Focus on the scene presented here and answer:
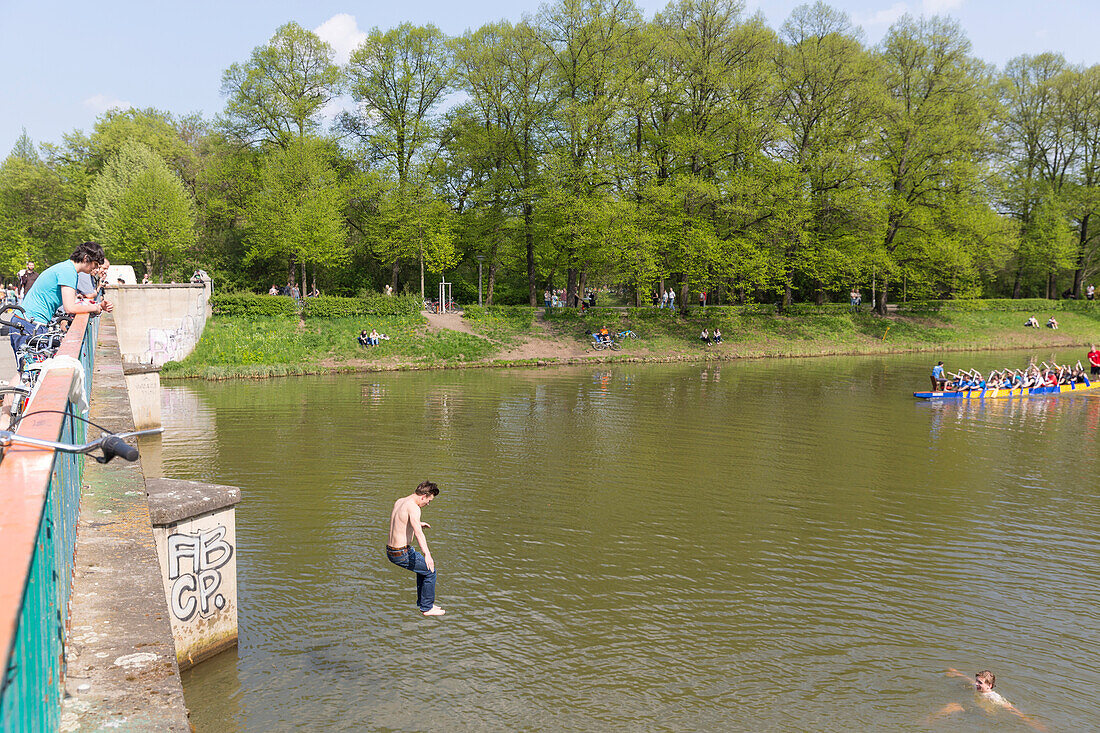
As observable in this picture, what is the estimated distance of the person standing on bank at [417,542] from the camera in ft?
30.3

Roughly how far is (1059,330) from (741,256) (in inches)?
1036

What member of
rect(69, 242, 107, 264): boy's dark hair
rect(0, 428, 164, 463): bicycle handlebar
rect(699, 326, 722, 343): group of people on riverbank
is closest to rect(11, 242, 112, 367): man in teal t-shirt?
rect(69, 242, 107, 264): boy's dark hair

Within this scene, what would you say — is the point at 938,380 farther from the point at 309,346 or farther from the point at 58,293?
the point at 58,293

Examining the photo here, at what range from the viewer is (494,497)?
16.3 m

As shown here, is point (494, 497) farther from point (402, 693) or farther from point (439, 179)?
point (439, 179)

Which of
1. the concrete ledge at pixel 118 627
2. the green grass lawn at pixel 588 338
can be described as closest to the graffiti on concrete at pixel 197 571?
the concrete ledge at pixel 118 627

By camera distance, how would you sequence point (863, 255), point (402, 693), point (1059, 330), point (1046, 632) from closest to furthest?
point (402, 693) < point (1046, 632) < point (863, 255) < point (1059, 330)

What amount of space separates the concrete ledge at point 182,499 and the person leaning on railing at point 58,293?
2.22 metres

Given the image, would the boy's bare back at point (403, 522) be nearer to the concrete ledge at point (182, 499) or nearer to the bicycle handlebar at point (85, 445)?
the concrete ledge at point (182, 499)

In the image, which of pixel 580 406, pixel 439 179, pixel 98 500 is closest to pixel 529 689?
pixel 98 500

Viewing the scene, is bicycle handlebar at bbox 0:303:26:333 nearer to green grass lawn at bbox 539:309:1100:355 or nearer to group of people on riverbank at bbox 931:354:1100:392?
group of people on riverbank at bbox 931:354:1100:392

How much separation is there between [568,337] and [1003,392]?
73.9 feet

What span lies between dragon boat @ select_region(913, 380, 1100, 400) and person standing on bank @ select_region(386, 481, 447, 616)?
26363 mm

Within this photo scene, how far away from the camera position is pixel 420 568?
9453mm
